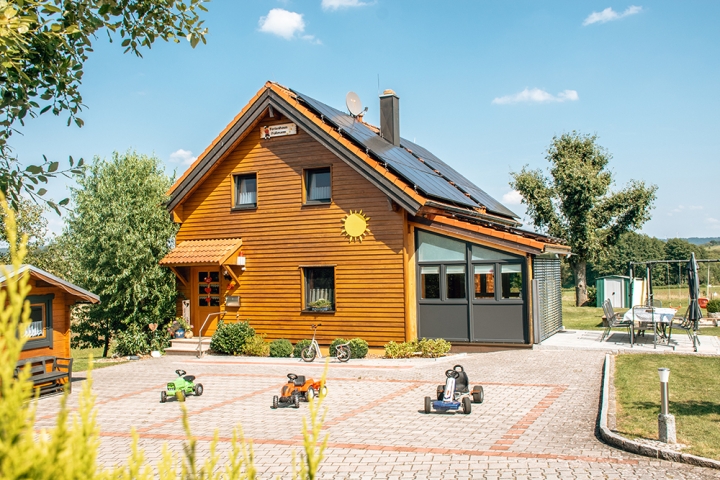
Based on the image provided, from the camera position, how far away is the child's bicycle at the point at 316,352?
17547 mm

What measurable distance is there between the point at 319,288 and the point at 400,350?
3600 mm

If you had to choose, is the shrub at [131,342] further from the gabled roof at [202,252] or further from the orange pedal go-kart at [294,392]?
the orange pedal go-kart at [294,392]

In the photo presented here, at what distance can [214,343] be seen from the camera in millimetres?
19859

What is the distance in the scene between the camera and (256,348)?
19.6m

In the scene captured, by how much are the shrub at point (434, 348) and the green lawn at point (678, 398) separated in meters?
4.51

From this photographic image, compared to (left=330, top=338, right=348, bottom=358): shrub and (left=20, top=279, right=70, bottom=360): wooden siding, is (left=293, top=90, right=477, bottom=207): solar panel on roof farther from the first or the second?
(left=20, top=279, right=70, bottom=360): wooden siding

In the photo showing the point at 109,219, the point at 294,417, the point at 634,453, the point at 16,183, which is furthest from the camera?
the point at 109,219

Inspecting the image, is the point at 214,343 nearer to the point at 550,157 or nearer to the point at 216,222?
the point at 216,222

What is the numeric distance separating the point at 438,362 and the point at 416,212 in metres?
4.23

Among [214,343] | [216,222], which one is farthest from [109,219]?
[214,343]

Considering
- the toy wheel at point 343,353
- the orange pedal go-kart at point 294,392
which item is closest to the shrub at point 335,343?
the toy wheel at point 343,353

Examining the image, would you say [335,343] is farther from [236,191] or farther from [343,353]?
[236,191]

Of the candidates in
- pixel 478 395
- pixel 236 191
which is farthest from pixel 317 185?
pixel 478 395

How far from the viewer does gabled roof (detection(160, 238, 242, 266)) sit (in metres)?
20.1
